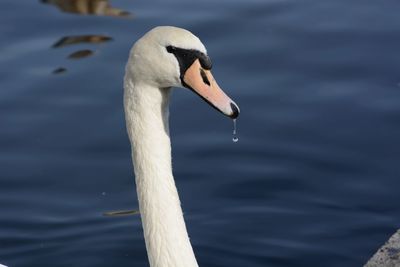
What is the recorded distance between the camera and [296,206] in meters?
7.66

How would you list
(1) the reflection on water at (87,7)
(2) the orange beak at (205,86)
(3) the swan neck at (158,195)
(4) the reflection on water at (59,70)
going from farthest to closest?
(1) the reflection on water at (87,7) → (4) the reflection on water at (59,70) → (3) the swan neck at (158,195) → (2) the orange beak at (205,86)

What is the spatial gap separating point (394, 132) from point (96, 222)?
2.49 metres

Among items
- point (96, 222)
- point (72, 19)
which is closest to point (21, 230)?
point (96, 222)

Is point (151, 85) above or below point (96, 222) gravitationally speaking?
above

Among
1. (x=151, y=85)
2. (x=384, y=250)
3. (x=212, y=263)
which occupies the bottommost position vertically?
(x=212, y=263)

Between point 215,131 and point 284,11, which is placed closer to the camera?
point 215,131

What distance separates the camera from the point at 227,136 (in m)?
8.56

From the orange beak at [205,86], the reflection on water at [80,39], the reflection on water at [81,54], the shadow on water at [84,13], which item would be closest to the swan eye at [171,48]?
the orange beak at [205,86]

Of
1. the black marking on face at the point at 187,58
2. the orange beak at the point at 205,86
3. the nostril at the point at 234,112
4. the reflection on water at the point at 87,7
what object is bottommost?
the reflection on water at the point at 87,7

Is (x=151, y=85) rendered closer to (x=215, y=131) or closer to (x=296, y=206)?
(x=296, y=206)

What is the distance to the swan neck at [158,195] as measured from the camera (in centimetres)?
527

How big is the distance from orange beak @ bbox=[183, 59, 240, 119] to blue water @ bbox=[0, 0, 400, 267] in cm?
223

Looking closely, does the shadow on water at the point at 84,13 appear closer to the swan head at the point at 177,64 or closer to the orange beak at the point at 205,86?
the swan head at the point at 177,64

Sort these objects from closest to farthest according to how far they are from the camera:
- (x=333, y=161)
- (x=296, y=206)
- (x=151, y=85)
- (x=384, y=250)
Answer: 1. (x=151, y=85)
2. (x=384, y=250)
3. (x=296, y=206)
4. (x=333, y=161)
